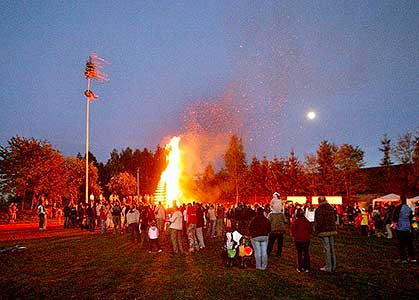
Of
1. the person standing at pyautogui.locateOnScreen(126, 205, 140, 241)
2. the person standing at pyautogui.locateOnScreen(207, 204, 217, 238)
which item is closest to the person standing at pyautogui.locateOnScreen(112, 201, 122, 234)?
the person standing at pyautogui.locateOnScreen(126, 205, 140, 241)

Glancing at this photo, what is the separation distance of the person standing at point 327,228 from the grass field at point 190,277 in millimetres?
424

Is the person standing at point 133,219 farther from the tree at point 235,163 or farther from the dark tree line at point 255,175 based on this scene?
the tree at point 235,163

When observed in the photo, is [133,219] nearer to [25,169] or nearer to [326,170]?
[25,169]

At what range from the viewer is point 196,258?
588 inches

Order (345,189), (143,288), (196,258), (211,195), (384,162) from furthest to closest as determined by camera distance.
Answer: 1. (211,195)
2. (384,162)
3. (345,189)
4. (196,258)
5. (143,288)

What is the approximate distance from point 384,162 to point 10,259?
6031 centimetres

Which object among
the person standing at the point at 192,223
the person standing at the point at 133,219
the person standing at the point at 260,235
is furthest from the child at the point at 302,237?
the person standing at the point at 133,219

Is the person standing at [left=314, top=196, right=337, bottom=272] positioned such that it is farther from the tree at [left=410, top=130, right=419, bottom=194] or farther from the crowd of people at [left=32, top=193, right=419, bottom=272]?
the tree at [left=410, top=130, right=419, bottom=194]

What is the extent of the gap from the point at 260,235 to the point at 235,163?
5717 centimetres

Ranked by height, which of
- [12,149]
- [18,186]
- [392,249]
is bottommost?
[392,249]

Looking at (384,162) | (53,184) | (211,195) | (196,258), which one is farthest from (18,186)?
(384,162)

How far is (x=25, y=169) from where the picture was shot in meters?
47.9

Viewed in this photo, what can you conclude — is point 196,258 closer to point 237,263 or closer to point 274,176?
point 237,263

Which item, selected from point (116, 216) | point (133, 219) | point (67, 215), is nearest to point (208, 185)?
point (67, 215)
